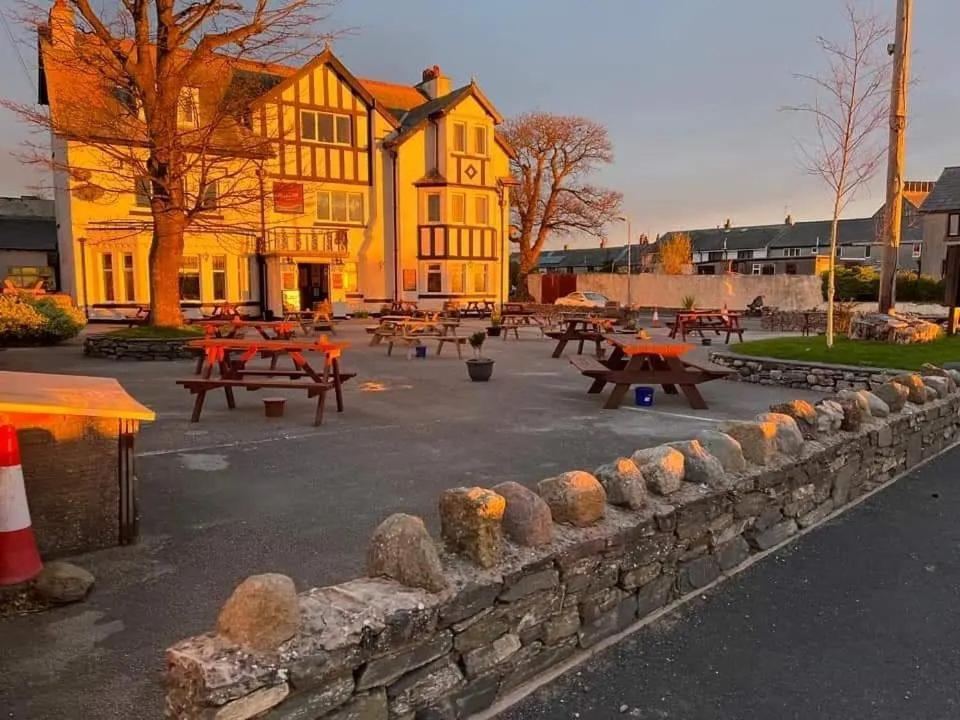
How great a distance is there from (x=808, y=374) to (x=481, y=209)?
2465 cm

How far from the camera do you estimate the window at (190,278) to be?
88.6 ft

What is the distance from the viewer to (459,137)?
33.3m

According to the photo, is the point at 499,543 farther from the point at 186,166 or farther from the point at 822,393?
the point at 186,166

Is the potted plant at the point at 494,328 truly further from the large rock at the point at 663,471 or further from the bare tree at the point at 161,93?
the large rock at the point at 663,471

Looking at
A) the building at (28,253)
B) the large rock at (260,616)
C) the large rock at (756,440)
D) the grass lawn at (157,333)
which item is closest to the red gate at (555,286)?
the building at (28,253)

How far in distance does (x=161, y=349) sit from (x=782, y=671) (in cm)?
1456

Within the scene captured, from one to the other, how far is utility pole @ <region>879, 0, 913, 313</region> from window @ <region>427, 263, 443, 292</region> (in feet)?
68.2

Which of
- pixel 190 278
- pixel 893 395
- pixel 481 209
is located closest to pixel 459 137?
pixel 481 209

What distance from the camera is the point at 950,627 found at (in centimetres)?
351

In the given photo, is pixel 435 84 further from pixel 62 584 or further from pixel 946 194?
pixel 62 584

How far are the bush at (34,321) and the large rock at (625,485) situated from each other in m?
17.6

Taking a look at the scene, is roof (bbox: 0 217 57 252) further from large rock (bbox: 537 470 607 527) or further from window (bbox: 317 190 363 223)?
large rock (bbox: 537 470 607 527)

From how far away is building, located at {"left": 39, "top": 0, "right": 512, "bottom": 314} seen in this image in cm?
2531

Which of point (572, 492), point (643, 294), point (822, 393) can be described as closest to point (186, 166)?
point (822, 393)
